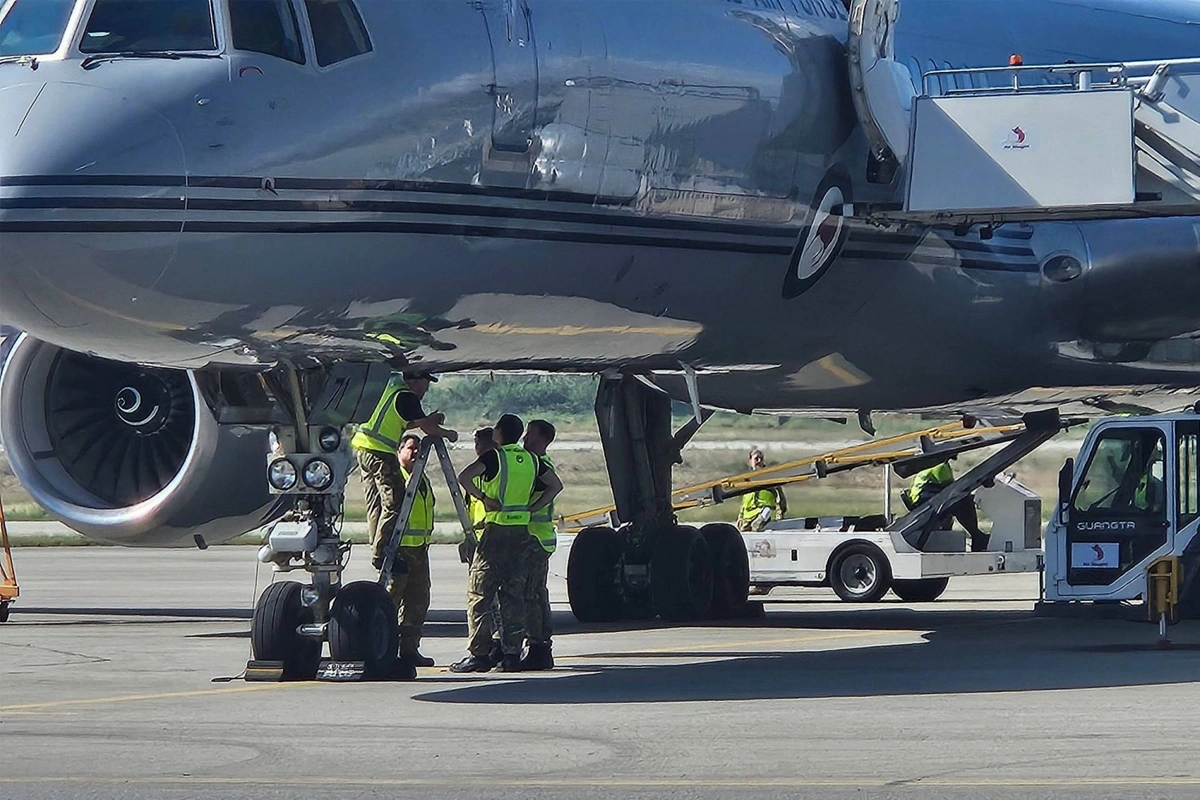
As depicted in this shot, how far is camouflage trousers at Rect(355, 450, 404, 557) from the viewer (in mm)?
12901

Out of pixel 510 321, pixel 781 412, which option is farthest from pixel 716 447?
pixel 510 321

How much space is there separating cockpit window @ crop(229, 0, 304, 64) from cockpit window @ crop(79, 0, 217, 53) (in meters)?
0.13

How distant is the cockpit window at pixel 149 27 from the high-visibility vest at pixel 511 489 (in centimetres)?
361

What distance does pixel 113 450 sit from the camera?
15781 millimetres

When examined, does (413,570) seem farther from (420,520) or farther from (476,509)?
(476,509)

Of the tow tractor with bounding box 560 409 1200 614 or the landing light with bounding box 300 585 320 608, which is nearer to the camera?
the landing light with bounding box 300 585 320 608

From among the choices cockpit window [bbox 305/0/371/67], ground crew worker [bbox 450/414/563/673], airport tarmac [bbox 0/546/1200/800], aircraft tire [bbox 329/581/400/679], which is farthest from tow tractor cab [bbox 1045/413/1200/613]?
cockpit window [bbox 305/0/371/67]

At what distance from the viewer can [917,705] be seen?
10531 mm

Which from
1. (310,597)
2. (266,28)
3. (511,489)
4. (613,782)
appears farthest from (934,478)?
(613,782)

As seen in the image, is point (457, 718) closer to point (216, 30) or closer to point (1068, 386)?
point (216, 30)

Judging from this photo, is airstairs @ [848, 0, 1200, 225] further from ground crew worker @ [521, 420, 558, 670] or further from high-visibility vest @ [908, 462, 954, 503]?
high-visibility vest @ [908, 462, 954, 503]

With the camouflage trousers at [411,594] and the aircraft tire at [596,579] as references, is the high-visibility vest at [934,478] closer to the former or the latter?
the aircraft tire at [596,579]

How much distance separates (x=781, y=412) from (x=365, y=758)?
9.24 metres

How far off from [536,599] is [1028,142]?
4052 millimetres
